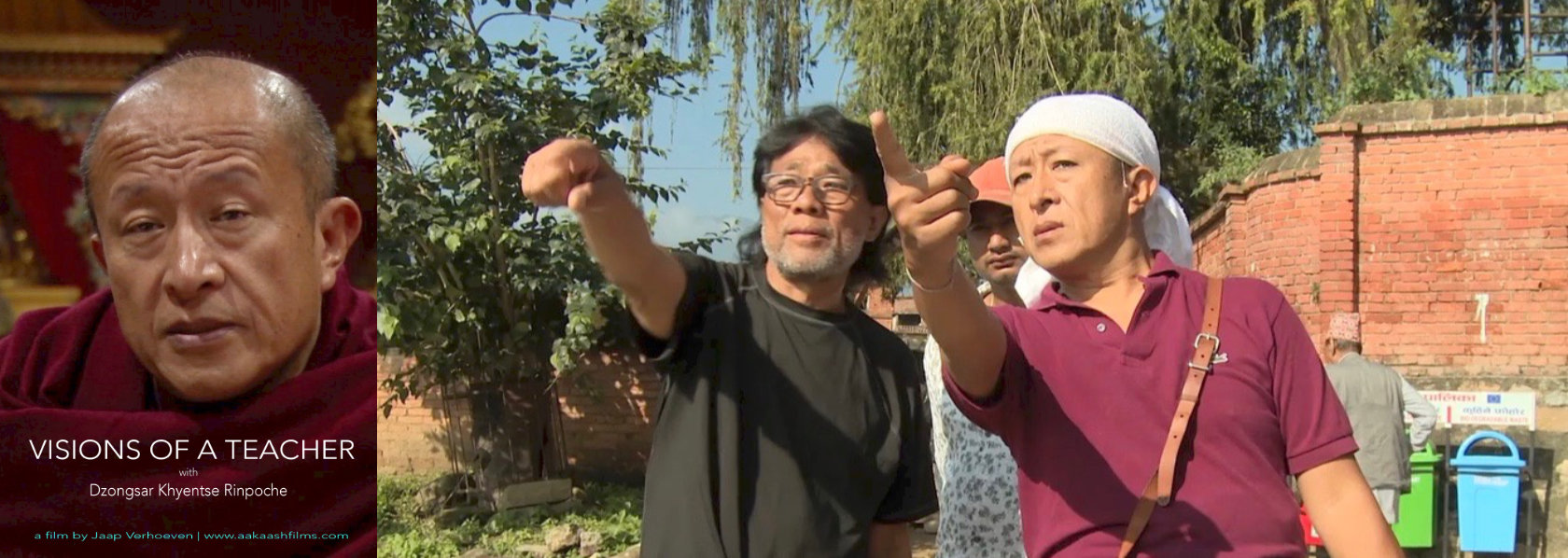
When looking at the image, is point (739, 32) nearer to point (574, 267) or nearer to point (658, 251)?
point (574, 267)

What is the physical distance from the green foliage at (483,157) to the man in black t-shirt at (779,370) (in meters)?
5.53

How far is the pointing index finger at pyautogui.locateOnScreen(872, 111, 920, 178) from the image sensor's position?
1552 mm

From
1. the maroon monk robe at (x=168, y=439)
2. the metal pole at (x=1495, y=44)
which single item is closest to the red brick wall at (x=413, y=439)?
the maroon monk robe at (x=168, y=439)

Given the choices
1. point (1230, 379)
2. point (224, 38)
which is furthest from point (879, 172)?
point (224, 38)

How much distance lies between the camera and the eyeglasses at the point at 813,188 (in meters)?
2.48

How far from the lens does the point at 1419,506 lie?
25.2 feet

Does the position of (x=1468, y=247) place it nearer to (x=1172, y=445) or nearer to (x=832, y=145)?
(x=832, y=145)

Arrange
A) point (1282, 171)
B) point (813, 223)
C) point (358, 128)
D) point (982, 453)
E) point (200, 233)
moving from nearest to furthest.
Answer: point (813, 223)
point (982, 453)
point (200, 233)
point (358, 128)
point (1282, 171)

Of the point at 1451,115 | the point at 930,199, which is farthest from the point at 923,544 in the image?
the point at 930,199

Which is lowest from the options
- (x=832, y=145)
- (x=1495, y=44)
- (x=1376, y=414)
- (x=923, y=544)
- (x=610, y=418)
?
(x=923, y=544)

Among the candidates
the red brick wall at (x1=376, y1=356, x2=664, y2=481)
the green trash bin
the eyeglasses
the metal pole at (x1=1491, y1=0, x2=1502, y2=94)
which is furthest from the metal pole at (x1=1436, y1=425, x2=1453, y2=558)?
the metal pole at (x1=1491, y1=0, x2=1502, y2=94)

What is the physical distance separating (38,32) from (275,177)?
798mm

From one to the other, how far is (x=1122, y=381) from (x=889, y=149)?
582 millimetres

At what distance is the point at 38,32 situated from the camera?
11.1 ft
